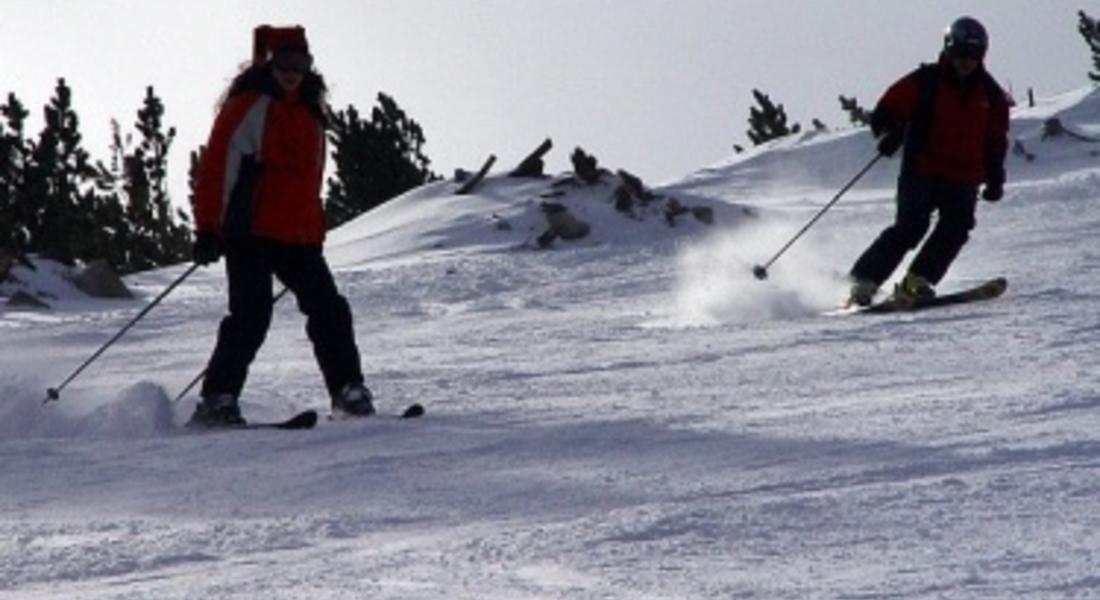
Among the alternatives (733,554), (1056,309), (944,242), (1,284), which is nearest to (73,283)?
(1,284)

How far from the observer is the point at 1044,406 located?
6.03 m

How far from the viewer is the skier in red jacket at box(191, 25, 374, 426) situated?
7.57 metres

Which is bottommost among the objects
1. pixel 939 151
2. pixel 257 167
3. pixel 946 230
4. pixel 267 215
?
pixel 946 230

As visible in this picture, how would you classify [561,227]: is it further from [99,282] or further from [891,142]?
[891,142]

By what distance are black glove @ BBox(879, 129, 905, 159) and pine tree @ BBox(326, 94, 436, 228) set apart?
59.9ft

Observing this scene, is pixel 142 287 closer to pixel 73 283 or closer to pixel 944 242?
pixel 73 283

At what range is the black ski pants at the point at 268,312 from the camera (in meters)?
7.75

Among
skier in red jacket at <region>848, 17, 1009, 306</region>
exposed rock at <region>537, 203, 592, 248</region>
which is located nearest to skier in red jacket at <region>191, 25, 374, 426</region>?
skier in red jacket at <region>848, 17, 1009, 306</region>

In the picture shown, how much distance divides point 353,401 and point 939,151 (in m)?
4.27

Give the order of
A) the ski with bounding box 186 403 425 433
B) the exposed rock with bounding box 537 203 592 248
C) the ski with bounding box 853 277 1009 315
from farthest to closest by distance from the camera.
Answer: the exposed rock with bounding box 537 203 592 248 → the ski with bounding box 853 277 1009 315 → the ski with bounding box 186 403 425 433

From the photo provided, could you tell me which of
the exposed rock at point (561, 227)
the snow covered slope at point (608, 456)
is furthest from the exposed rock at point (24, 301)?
the exposed rock at point (561, 227)

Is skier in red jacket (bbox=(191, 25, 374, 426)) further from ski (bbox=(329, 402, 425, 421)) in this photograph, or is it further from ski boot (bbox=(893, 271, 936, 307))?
ski boot (bbox=(893, 271, 936, 307))

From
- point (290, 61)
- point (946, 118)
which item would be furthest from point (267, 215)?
point (946, 118)

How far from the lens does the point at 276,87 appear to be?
7.58m
